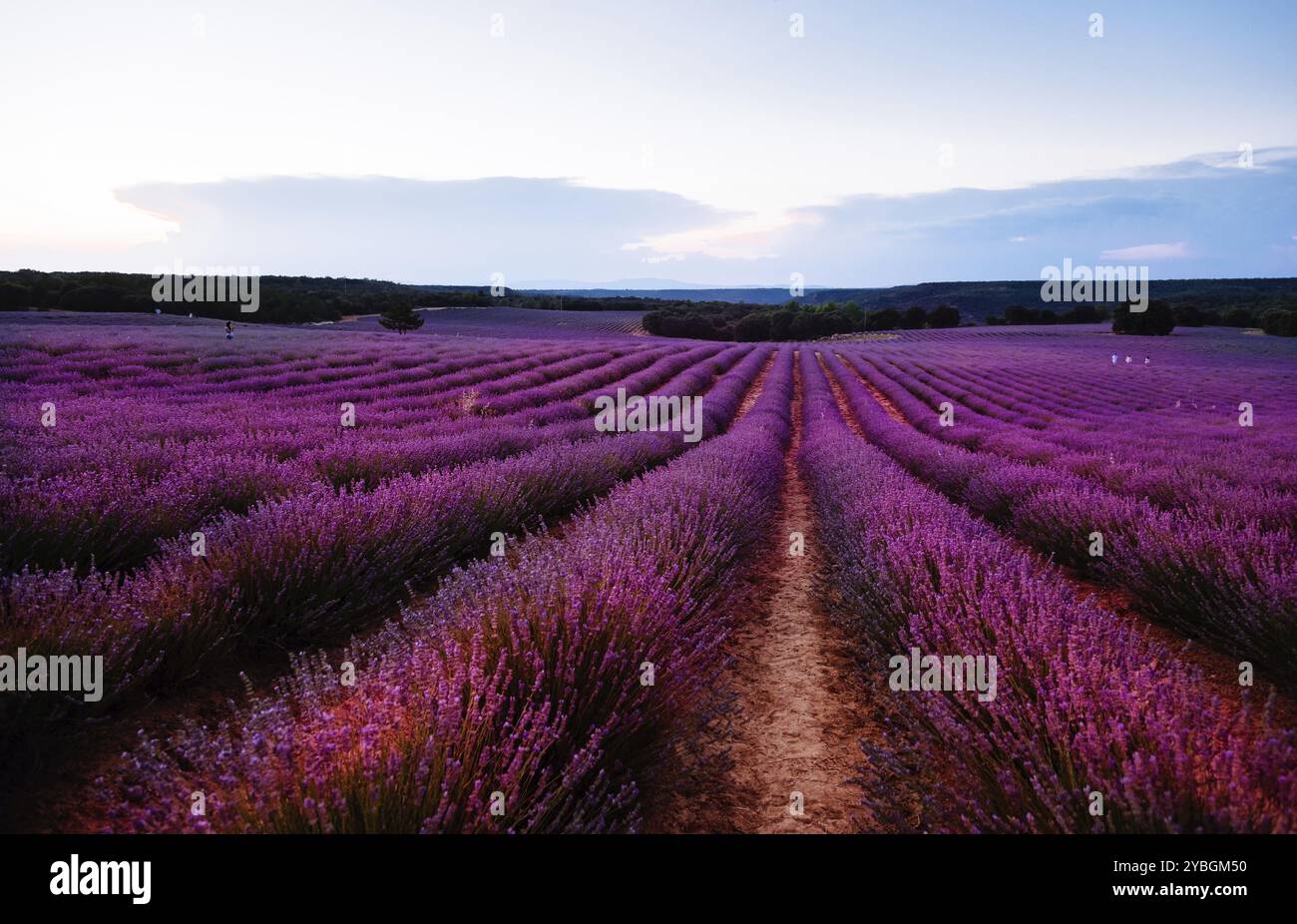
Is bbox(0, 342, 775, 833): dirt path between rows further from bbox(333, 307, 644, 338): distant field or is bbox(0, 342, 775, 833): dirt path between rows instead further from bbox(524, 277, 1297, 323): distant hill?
bbox(524, 277, 1297, 323): distant hill

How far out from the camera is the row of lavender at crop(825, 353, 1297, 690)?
285 centimetres

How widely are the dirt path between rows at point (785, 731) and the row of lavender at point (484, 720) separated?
0.21 metres

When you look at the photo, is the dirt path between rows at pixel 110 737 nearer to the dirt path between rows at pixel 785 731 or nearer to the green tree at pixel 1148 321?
the dirt path between rows at pixel 785 731

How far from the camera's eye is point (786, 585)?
447 cm

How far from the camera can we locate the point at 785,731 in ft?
8.66

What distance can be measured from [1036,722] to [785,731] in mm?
1049

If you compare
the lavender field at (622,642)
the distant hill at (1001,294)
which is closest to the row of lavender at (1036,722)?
the lavender field at (622,642)

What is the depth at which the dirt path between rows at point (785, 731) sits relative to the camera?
2092mm

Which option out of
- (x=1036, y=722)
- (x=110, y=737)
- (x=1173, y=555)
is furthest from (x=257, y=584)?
(x=1173, y=555)

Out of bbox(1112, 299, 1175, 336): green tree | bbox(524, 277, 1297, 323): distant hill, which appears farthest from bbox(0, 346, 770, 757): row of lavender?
bbox(524, 277, 1297, 323): distant hill

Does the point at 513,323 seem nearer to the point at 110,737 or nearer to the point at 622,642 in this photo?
the point at 110,737
